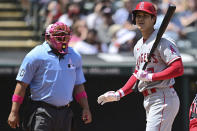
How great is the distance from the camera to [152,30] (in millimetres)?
4375

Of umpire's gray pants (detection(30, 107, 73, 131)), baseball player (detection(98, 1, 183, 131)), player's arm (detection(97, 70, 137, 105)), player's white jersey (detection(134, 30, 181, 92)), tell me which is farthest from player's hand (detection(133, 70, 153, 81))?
umpire's gray pants (detection(30, 107, 73, 131))

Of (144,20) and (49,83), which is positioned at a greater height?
(144,20)

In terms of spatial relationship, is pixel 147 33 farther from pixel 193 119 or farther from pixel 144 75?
pixel 193 119

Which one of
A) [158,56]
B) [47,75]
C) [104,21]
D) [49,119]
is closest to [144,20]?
[158,56]

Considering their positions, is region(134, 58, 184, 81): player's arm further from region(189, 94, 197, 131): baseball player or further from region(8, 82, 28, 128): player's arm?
region(8, 82, 28, 128): player's arm

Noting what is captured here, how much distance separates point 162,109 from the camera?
13.8 feet

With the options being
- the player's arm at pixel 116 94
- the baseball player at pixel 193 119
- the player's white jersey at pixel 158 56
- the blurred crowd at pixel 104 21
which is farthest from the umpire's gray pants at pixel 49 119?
the blurred crowd at pixel 104 21

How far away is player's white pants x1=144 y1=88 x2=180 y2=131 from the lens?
4.20 metres

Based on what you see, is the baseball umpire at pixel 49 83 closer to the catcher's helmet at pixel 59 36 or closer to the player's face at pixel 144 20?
the catcher's helmet at pixel 59 36

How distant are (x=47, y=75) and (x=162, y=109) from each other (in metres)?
1.16

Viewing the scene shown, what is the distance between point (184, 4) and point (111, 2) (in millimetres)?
1514

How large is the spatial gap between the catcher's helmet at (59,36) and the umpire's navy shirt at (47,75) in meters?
0.08

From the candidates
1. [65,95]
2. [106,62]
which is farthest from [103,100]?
[106,62]

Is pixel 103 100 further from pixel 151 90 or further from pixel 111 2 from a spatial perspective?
pixel 111 2
